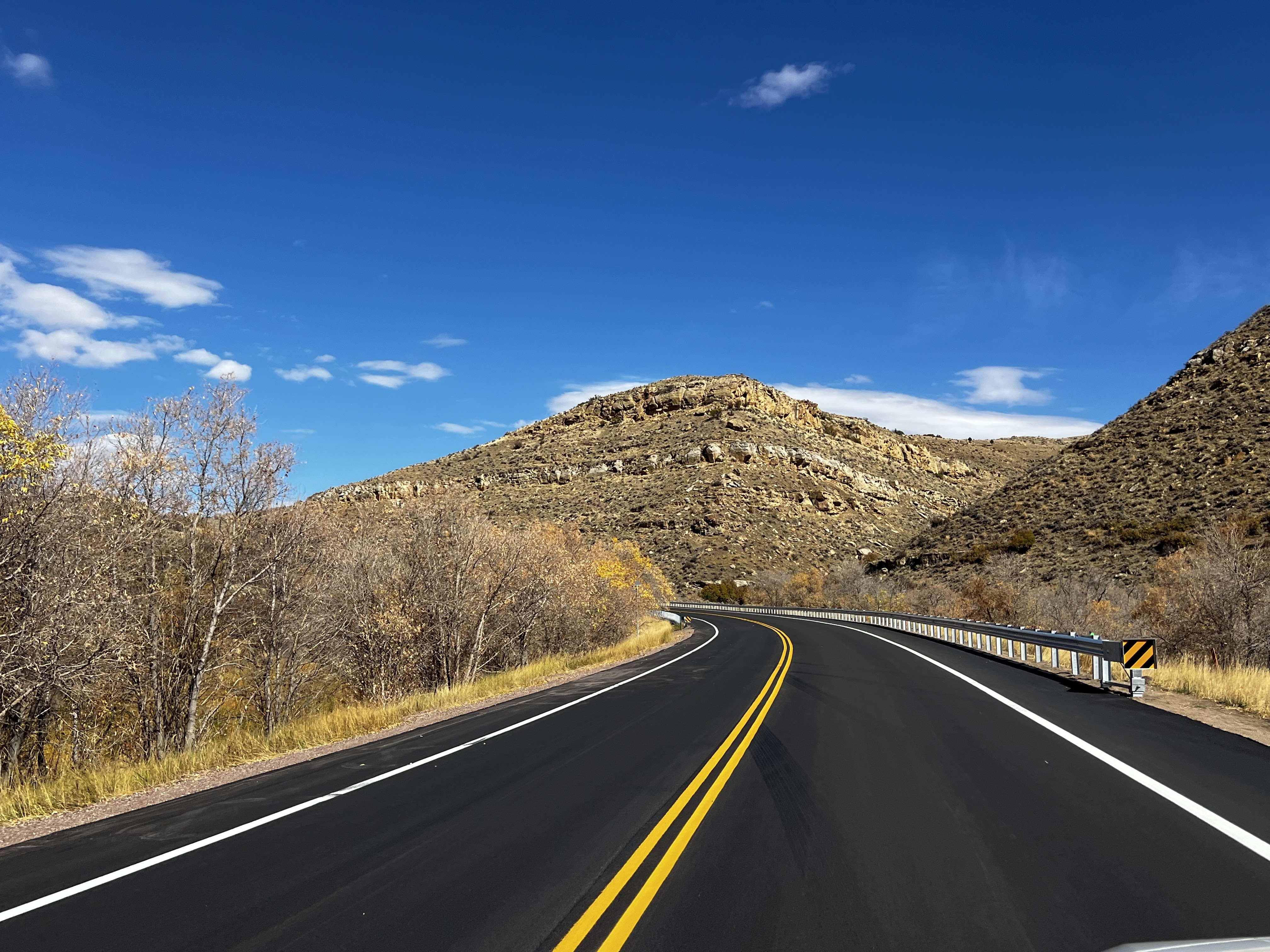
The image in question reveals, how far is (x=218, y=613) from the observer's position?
14914mm

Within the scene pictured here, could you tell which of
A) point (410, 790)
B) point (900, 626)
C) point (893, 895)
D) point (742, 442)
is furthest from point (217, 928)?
point (742, 442)

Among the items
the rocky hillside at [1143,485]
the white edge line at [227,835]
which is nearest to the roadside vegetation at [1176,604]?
the rocky hillside at [1143,485]

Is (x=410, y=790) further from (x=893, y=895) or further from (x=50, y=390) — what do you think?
(x=50, y=390)

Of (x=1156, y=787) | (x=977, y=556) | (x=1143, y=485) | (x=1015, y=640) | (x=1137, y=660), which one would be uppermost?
(x=1143, y=485)

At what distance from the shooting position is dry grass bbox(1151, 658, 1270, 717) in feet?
39.2

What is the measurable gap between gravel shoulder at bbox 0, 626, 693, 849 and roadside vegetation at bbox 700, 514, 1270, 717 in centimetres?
1273

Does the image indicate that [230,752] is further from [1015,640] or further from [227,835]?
[1015,640]

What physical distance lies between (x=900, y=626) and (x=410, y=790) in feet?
111

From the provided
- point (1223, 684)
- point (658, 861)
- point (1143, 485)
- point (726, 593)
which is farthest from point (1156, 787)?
point (726, 593)

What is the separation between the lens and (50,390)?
11227 mm

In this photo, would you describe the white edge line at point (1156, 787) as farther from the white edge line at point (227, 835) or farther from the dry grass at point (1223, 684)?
the white edge line at point (227, 835)

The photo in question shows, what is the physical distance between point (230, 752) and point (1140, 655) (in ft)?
46.4

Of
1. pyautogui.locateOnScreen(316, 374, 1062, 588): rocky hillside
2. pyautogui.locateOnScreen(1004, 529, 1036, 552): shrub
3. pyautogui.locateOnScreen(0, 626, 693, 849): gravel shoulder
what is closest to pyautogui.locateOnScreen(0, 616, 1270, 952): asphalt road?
pyautogui.locateOnScreen(0, 626, 693, 849): gravel shoulder

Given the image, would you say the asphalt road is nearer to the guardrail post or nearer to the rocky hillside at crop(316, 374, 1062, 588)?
the guardrail post
